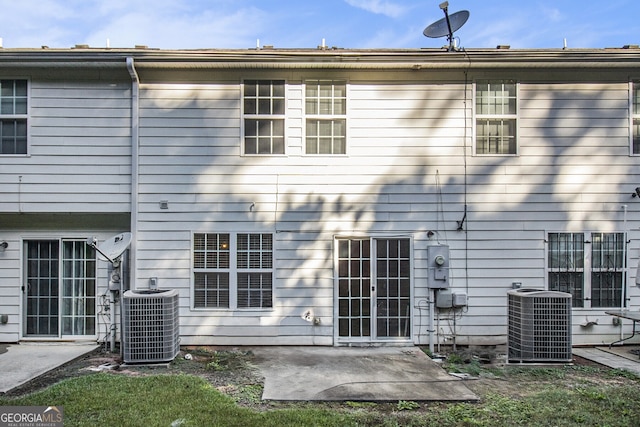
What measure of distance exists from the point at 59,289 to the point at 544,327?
743 cm

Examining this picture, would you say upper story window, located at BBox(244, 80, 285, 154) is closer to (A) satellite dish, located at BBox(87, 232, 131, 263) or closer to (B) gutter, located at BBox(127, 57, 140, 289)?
(B) gutter, located at BBox(127, 57, 140, 289)

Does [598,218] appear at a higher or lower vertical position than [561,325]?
higher

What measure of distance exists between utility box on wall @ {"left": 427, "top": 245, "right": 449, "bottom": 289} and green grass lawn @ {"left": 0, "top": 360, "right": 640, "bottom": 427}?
1.98m

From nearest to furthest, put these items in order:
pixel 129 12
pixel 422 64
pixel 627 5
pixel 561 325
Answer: pixel 561 325 → pixel 422 64 → pixel 129 12 → pixel 627 5

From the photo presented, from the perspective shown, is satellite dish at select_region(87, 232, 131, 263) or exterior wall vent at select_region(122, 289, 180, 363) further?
satellite dish at select_region(87, 232, 131, 263)

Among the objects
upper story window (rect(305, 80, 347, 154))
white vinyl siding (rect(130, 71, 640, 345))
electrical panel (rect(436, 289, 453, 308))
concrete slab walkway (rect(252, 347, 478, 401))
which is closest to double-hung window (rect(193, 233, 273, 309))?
white vinyl siding (rect(130, 71, 640, 345))

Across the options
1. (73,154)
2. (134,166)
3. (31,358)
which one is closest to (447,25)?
(134,166)

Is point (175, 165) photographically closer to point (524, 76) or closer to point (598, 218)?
point (524, 76)

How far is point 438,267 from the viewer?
22.0ft

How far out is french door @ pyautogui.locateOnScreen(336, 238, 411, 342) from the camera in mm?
6793

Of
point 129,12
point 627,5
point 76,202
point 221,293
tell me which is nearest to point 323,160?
point 221,293

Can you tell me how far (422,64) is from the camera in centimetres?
671

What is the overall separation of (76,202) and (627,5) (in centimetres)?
1360

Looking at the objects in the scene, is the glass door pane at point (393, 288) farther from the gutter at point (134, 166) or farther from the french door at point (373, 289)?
the gutter at point (134, 166)
